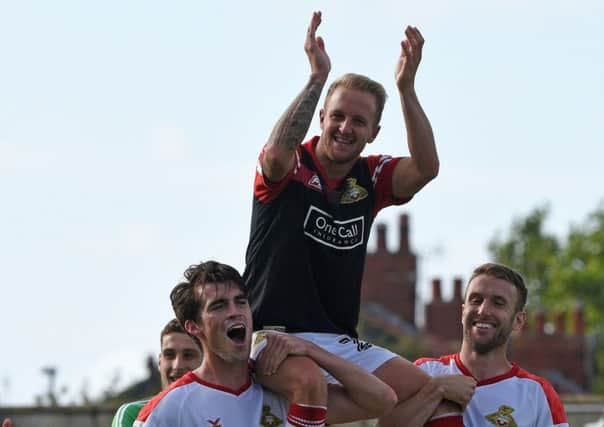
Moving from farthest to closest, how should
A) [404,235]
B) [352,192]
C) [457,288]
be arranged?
1. [457,288]
2. [404,235]
3. [352,192]

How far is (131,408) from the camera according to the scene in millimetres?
9445

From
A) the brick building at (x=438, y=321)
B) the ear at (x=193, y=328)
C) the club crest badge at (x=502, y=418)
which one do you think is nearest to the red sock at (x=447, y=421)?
the club crest badge at (x=502, y=418)

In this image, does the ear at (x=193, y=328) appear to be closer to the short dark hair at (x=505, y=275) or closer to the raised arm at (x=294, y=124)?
the raised arm at (x=294, y=124)

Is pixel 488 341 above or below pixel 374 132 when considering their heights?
below

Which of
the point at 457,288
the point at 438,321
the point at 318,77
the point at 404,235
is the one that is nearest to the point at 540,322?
the point at 438,321

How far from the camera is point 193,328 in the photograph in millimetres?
8062

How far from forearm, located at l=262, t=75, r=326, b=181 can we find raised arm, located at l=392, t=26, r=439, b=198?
50 centimetres

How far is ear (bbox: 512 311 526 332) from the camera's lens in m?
8.68

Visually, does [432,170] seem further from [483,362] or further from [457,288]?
[457,288]

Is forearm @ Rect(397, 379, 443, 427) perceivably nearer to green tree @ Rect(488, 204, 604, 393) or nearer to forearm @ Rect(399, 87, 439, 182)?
forearm @ Rect(399, 87, 439, 182)

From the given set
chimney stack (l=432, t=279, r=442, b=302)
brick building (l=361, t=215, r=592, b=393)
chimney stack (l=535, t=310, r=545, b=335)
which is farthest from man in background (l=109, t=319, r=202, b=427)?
chimney stack (l=432, t=279, r=442, b=302)

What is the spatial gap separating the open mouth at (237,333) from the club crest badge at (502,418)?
1.44 meters

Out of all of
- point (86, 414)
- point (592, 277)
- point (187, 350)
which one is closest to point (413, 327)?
point (592, 277)

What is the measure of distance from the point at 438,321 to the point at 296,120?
6004 centimetres
